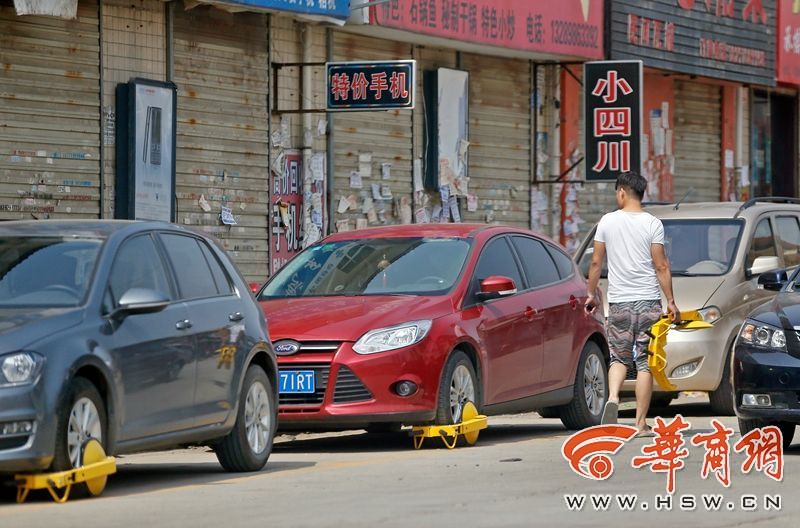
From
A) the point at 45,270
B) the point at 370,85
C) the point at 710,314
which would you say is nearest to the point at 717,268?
the point at 710,314

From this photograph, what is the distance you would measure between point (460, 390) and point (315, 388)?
1.09m

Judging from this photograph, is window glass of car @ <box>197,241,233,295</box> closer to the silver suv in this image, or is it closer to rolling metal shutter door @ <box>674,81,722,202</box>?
the silver suv

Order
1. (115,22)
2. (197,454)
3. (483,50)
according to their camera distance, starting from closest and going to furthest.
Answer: (197,454), (115,22), (483,50)

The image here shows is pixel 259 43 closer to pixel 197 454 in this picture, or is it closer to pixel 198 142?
pixel 198 142

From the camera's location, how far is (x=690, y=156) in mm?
33406

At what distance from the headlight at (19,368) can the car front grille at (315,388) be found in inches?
141

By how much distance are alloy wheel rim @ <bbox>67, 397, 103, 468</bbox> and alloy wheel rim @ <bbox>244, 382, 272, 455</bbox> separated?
5.98ft

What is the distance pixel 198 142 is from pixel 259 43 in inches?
72.8

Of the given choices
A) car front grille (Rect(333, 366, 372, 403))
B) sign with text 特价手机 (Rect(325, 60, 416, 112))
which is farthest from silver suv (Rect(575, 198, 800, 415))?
sign with text 特价手机 (Rect(325, 60, 416, 112))

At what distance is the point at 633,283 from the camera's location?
42.4 ft

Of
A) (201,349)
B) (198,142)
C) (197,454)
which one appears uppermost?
(198,142)

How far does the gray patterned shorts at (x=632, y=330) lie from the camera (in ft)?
42.1

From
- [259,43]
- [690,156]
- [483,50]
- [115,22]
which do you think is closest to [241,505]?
[115,22]

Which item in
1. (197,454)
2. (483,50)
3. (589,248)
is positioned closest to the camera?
Result: (197,454)
